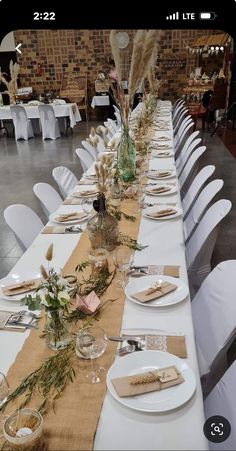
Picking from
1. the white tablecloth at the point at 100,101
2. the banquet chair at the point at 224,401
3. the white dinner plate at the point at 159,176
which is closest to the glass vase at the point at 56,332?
the banquet chair at the point at 224,401

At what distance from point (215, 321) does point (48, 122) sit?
28.9ft

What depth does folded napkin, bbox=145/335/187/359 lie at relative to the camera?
1.32 m

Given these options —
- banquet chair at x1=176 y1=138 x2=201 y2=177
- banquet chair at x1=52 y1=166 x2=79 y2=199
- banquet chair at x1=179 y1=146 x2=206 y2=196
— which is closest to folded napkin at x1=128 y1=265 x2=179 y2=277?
banquet chair at x1=52 y1=166 x2=79 y2=199

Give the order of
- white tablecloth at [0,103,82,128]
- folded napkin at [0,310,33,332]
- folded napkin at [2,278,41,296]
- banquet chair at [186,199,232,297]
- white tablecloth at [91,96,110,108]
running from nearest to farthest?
folded napkin at [0,310,33,332] < folded napkin at [2,278,41,296] < banquet chair at [186,199,232,297] < white tablecloth at [0,103,82,128] < white tablecloth at [91,96,110,108]

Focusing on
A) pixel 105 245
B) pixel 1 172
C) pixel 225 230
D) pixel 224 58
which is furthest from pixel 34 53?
pixel 105 245

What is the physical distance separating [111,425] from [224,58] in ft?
43.0

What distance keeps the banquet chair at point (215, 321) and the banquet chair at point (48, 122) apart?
27.8 ft

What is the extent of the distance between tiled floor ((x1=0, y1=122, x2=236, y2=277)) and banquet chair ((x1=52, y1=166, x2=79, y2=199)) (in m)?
0.78

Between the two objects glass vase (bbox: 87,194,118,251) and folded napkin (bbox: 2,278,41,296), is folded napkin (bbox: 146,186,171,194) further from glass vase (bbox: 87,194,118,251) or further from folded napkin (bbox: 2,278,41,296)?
folded napkin (bbox: 2,278,41,296)

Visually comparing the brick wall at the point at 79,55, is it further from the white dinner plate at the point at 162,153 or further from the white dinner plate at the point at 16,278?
the white dinner plate at the point at 16,278

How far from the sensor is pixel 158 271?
1.84 m

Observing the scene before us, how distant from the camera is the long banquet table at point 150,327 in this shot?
39.8 inches

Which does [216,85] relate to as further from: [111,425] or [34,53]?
[111,425]
